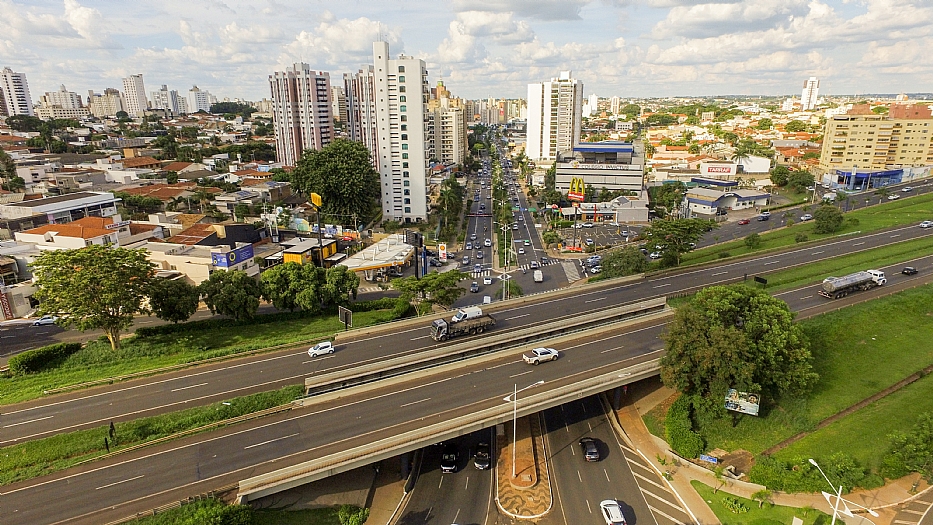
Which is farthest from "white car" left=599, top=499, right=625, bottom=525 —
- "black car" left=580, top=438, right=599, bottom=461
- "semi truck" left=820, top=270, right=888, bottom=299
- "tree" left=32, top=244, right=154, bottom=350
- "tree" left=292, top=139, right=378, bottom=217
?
"tree" left=292, top=139, right=378, bottom=217

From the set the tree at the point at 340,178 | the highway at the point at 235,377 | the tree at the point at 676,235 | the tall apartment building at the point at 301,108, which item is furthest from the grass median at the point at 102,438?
the tall apartment building at the point at 301,108

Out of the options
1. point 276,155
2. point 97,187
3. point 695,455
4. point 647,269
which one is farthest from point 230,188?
point 695,455

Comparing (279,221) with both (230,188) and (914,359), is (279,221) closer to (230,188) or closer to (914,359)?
(230,188)

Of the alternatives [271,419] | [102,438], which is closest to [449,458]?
[271,419]

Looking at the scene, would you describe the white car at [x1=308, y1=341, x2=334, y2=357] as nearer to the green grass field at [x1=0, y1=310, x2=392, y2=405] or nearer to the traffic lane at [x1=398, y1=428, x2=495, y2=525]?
the green grass field at [x1=0, y1=310, x2=392, y2=405]

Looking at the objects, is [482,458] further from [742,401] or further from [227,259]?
[227,259]

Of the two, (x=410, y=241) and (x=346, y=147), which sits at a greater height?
(x=346, y=147)
